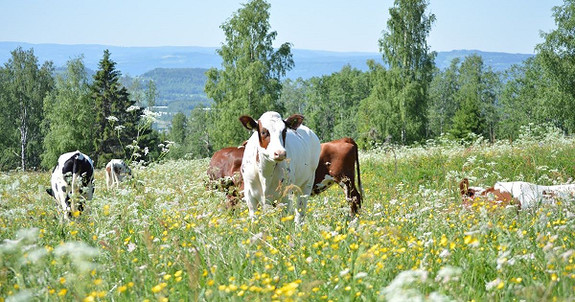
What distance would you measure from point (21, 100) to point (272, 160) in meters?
65.1

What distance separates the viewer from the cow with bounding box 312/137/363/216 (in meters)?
10.0

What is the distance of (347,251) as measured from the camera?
14.3 ft

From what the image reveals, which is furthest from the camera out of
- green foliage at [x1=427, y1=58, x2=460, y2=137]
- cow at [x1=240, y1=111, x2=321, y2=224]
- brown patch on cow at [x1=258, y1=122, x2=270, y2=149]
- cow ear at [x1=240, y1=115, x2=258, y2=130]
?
green foliage at [x1=427, y1=58, x2=460, y2=137]

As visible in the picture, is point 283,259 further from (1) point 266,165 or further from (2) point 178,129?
(2) point 178,129

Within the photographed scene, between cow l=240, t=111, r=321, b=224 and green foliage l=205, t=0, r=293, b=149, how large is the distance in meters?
33.5

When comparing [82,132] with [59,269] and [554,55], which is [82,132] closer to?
[554,55]

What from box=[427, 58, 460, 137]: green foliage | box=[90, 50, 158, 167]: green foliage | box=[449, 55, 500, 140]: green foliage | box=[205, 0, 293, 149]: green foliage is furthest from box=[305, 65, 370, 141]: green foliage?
box=[205, 0, 293, 149]: green foliage

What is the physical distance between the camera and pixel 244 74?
1673 inches

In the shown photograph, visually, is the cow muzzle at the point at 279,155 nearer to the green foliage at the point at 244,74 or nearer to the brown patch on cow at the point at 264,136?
the brown patch on cow at the point at 264,136

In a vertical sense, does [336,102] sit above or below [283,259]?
below

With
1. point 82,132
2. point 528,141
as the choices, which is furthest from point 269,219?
point 82,132

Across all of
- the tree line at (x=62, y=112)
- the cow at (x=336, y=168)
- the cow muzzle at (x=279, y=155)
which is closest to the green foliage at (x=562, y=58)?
the tree line at (x=62, y=112)

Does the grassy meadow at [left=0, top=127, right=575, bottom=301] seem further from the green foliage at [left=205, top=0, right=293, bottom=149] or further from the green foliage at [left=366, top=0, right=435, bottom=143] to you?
the green foliage at [left=366, top=0, right=435, bottom=143]

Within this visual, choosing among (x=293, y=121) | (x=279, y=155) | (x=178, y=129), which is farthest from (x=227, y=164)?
(x=178, y=129)
